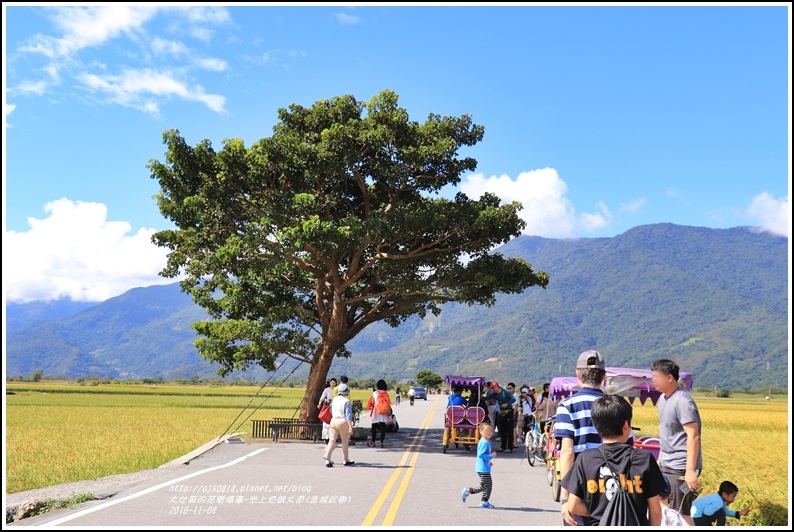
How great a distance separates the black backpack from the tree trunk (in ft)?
68.4

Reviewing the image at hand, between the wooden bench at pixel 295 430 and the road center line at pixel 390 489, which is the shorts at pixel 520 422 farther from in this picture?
the wooden bench at pixel 295 430

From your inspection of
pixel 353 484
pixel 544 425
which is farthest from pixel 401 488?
pixel 544 425

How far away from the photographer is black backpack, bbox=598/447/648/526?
464 centimetres

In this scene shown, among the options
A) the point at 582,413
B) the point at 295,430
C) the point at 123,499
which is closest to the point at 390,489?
the point at 123,499

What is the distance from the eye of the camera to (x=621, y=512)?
465 centimetres

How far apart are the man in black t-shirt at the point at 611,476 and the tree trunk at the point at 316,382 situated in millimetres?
20681

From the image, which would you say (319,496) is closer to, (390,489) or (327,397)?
(390,489)

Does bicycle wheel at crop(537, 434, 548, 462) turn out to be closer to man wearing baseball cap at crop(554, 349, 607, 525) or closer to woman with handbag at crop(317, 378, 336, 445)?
woman with handbag at crop(317, 378, 336, 445)

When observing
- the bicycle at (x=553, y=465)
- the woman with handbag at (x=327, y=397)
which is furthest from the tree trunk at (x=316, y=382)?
the bicycle at (x=553, y=465)

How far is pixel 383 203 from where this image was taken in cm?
2528

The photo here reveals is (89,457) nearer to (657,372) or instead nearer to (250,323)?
(250,323)

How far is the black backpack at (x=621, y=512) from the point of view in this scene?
464 cm

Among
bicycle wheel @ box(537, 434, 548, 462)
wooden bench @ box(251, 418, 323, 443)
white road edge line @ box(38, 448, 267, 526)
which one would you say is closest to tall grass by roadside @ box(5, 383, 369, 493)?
wooden bench @ box(251, 418, 323, 443)

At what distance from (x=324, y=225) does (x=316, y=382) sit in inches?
288
